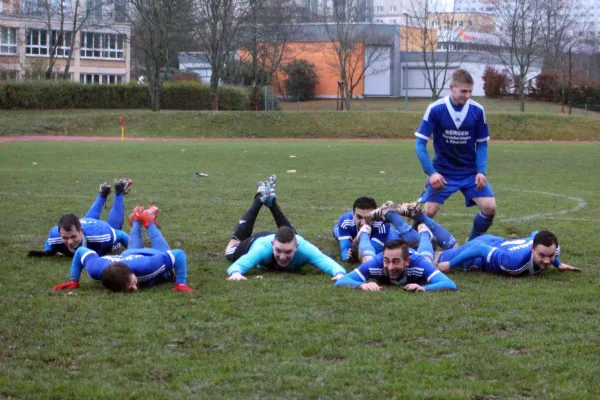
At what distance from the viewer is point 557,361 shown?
5449mm

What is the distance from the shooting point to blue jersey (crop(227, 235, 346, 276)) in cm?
830

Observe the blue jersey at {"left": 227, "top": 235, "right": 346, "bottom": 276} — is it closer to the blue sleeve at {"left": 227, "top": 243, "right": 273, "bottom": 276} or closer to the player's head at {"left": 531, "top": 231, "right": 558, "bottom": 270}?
the blue sleeve at {"left": 227, "top": 243, "right": 273, "bottom": 276}

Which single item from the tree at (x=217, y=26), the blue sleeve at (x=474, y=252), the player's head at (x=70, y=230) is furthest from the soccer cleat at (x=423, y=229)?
the tree at (x=217, y=26)

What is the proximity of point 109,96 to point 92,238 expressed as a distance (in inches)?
1728

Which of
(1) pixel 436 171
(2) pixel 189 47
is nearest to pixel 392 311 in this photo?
(1) pixel 436 171

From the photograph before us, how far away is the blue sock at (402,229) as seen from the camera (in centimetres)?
905

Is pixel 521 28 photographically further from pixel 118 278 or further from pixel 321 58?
pixel 118 278

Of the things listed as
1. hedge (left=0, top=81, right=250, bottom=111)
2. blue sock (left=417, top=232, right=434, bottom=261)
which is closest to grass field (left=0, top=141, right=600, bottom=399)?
blue sock (left=417, top=232, right=434, bottom=261)

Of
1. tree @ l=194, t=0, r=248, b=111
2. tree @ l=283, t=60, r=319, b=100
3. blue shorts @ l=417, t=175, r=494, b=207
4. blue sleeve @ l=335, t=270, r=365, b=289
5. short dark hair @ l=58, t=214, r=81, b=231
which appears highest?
tree @ l=194, t=0, r=248, b=111

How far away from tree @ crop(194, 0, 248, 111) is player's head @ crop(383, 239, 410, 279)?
43.7 meters

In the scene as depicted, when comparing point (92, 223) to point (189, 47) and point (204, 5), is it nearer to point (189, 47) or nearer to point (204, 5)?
point (204, 5)

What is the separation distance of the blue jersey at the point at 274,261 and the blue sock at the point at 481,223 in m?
2.01

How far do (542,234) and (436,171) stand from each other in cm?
173

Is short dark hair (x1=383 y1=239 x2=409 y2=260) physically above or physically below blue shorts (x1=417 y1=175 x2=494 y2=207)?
below
